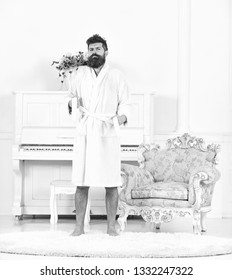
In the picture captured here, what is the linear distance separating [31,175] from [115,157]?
2.22m

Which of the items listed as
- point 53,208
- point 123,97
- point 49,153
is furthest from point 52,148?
point 123,97

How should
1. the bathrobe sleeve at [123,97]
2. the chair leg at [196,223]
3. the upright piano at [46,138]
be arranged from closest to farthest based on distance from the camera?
the bathrobe sleeve at [123,97], the chair leg at [196,223], the upright piano at [46,138]

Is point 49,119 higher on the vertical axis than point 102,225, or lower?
higher

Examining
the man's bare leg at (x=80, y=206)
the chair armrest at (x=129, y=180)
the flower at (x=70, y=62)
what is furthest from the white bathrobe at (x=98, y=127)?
the flower at (x=70, y=62)

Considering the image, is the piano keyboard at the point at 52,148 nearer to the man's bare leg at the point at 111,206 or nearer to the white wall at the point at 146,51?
the white wall at the point at 146,51

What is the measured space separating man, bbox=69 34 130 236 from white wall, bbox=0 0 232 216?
234 cm

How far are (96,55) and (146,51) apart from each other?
8.15ft

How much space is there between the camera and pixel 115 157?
539 centimetres

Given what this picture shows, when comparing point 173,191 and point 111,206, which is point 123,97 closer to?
point 111,206

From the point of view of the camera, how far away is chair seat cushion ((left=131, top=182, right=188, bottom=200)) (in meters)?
5.96

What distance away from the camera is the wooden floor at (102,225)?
20.9 ft

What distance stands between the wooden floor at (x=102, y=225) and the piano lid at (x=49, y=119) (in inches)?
32.8

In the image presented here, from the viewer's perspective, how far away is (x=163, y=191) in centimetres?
600

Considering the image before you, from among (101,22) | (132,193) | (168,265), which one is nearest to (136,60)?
(101,22)
